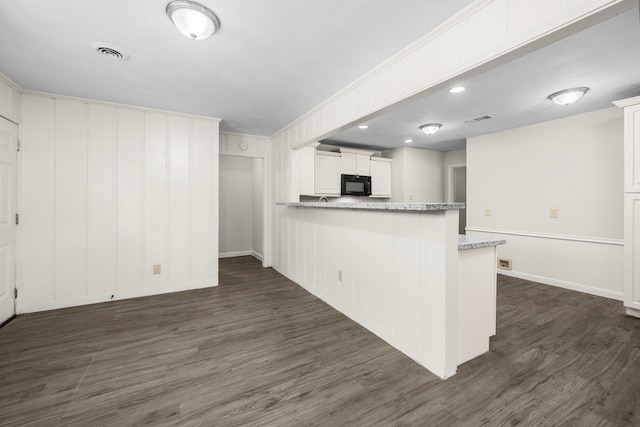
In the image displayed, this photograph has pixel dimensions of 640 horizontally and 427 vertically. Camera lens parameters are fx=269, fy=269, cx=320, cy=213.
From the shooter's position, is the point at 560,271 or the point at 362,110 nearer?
the point at 362,110

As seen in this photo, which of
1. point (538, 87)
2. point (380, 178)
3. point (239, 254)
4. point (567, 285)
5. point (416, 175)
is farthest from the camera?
point (239, 254)

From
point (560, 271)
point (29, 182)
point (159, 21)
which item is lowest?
point (560, 271)

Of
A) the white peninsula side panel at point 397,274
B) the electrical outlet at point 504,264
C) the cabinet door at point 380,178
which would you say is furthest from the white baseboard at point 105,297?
the electrical outlet at point 504,264

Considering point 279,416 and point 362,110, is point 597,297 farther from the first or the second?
point 279,416

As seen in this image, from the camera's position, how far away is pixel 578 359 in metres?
2.05

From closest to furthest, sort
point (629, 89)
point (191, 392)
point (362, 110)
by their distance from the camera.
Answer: point (191, 392), point (362, 110), point (629, 89)

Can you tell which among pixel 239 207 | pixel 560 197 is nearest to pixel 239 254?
pixel 239 207

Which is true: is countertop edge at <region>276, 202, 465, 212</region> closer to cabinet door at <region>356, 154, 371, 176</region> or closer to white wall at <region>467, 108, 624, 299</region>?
cabinet door at <region>356, 154, 371, 176</region>

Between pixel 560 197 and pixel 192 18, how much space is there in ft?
16.1

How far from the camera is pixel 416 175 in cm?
596

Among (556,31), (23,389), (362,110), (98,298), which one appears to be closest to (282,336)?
(23,389)

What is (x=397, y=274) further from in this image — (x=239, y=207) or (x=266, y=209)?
(x=239, y=207)

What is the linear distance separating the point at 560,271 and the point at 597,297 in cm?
51

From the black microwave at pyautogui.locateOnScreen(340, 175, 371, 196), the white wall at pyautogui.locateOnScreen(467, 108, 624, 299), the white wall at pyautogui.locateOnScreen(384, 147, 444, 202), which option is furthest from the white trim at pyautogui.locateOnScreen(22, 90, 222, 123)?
the white wall at pyautogui.locateOnScreen(467, 108, 624, 299)
